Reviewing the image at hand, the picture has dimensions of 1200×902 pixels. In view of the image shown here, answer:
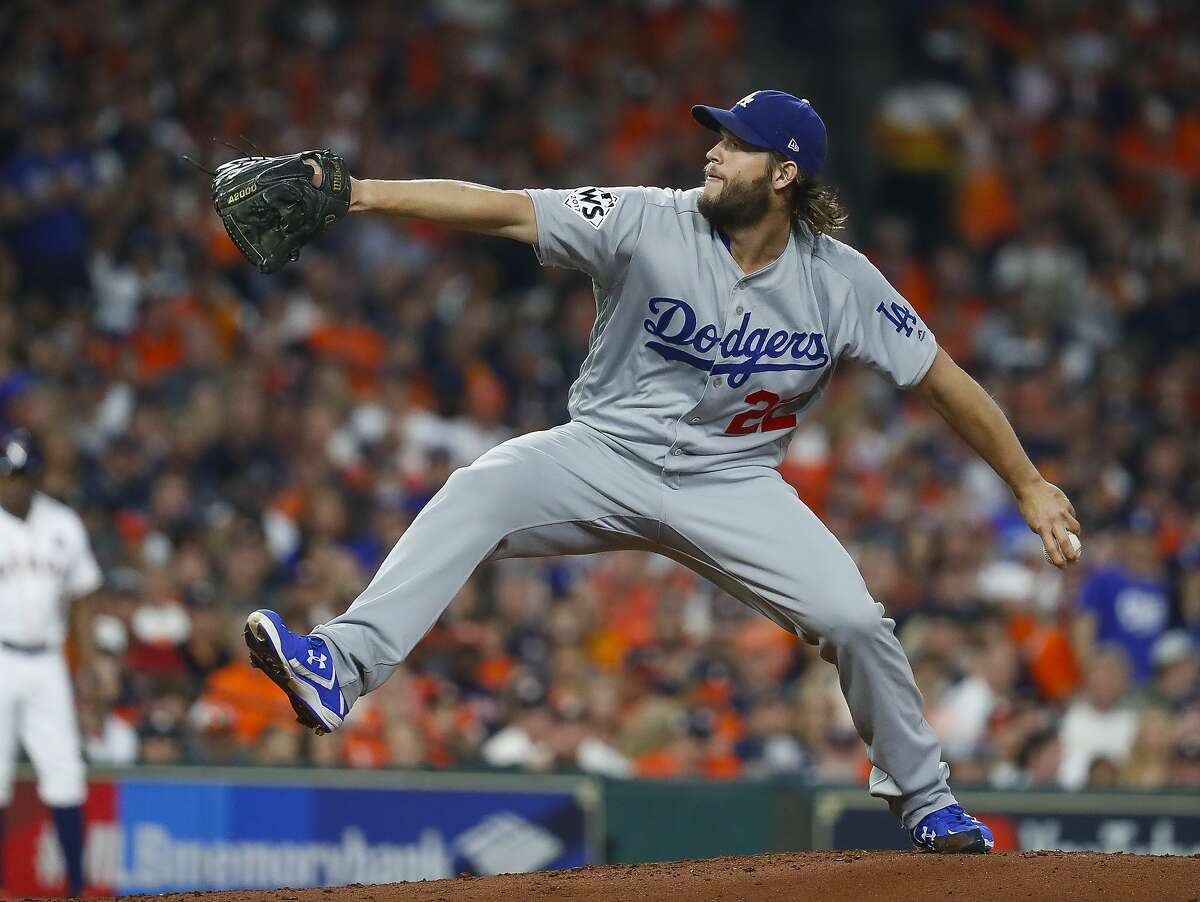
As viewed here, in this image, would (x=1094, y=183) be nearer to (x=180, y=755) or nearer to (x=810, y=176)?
(x=180, y=755)

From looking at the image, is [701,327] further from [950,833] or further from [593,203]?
[950,833]

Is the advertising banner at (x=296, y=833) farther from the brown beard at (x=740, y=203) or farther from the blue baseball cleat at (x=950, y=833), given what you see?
the brown beard at (x=740, y=203)

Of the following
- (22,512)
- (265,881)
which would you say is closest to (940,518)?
(265,881)

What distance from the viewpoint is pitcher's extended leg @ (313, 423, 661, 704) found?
4.39 meters

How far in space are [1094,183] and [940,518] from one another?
4487mm

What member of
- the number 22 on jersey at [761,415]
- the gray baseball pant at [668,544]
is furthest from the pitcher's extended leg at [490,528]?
the number 22 on jersey at [761,415]

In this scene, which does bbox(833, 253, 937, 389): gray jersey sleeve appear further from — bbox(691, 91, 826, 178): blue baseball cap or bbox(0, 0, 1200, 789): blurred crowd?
bbox(0, 0, 1200, 789): blurred crowd

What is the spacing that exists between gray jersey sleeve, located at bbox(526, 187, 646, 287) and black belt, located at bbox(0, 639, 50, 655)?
12.9 feet

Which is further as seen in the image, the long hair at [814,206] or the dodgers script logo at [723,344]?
the long hair at [814,206]

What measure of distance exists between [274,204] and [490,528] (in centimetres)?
96

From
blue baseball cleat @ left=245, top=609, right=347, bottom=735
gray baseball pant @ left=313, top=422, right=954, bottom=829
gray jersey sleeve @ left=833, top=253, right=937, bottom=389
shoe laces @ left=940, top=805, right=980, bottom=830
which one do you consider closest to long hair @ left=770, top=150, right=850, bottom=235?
gray jersey sleeve @ left=833, top=253, right=937, bottom=389

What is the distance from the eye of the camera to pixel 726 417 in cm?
473

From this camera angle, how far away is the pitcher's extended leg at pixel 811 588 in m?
4.60

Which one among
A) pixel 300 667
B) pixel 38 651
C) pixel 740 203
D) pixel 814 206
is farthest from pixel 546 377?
pixel 300 667
